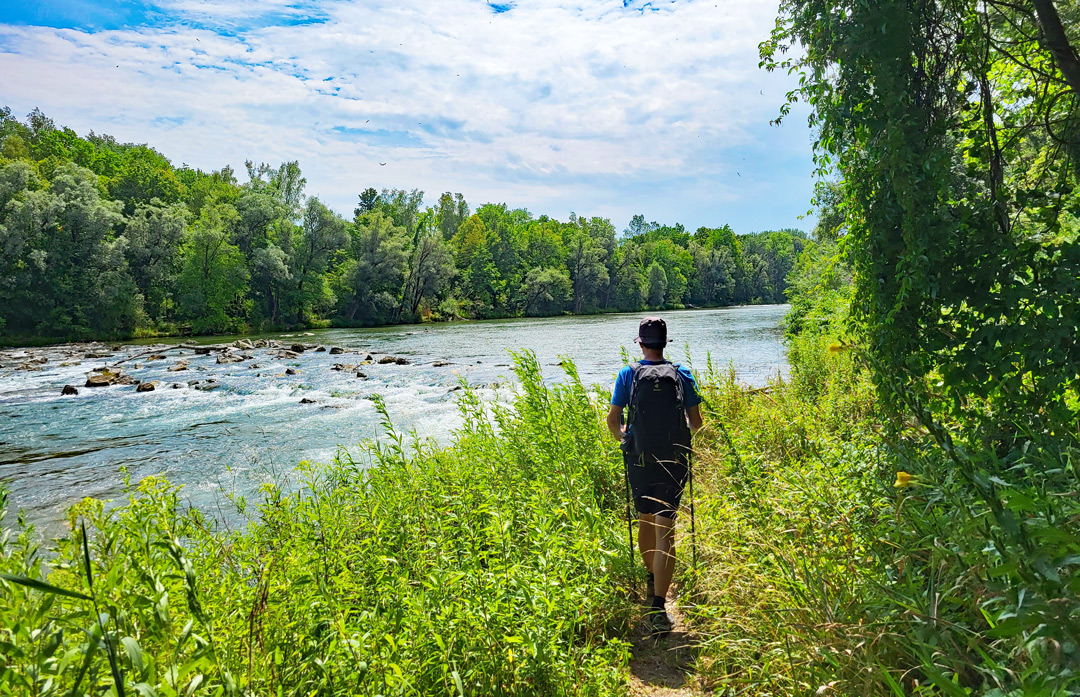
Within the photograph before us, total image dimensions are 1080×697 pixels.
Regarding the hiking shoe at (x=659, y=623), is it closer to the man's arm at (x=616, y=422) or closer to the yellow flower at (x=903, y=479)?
the man's arm at (x=616, y=422)

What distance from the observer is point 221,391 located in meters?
18.5

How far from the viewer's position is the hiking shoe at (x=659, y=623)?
385cm

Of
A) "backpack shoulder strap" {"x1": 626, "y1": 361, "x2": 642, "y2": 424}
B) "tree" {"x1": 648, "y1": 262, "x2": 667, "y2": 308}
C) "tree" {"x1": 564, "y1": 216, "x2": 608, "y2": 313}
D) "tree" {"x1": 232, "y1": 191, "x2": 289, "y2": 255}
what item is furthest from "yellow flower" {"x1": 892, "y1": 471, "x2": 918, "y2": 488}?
"tree" {"x1": 648, "y1": 262, "x2": 667, "y2": 308}

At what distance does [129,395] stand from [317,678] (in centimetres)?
1962

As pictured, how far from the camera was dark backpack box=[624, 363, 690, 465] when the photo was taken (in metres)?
4.05

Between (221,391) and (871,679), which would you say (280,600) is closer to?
(871,679)

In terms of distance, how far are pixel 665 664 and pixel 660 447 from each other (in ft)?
4.50

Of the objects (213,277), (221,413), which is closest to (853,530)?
(221,413)

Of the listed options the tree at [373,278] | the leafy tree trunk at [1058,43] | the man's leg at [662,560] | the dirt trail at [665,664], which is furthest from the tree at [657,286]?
the dirt trail at [665,664]

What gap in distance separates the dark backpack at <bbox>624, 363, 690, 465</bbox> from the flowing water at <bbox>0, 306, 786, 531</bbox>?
3.62 metres

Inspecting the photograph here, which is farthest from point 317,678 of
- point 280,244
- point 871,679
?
point 280,244

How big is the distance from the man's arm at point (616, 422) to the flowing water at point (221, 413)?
131 inches

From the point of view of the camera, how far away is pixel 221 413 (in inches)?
597

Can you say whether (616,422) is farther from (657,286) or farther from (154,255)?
(657,286)
